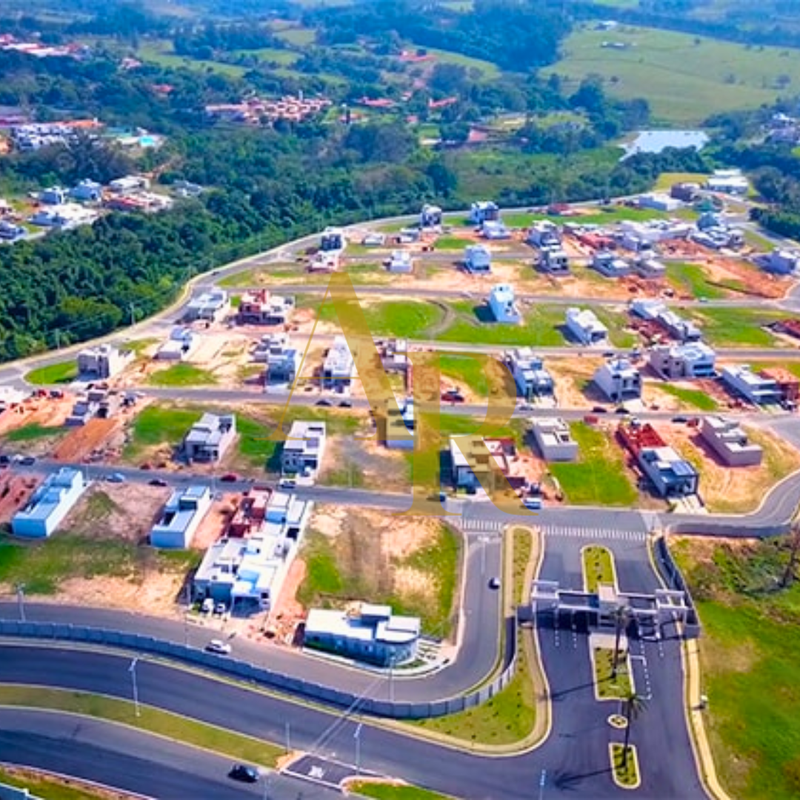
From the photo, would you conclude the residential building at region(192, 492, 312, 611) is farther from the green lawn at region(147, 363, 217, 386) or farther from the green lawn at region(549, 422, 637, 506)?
the green lawn at region(147, 363, 217, 386)

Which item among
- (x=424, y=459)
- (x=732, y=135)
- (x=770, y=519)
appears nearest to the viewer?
(x=770, y=519)

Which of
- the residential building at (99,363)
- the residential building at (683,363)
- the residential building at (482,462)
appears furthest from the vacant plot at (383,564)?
the residential building at (683,363)

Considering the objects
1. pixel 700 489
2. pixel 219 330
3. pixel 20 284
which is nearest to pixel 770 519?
pixel 700 489

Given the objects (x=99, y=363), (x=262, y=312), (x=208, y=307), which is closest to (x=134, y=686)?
(x=99, y=363)

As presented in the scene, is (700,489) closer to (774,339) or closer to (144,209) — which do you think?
(774,339)

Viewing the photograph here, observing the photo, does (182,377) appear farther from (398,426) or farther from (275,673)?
(275,673)

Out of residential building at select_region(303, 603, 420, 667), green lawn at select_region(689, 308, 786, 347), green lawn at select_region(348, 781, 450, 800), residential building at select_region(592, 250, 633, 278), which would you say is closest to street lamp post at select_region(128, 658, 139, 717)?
residential building at select_region(303, 603, 420, 667)
